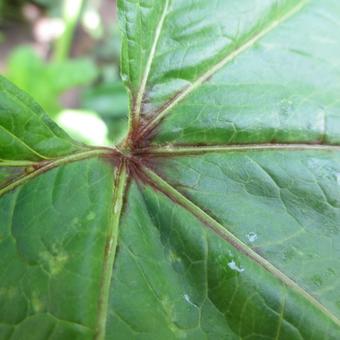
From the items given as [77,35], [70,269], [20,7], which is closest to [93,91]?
[77,35]

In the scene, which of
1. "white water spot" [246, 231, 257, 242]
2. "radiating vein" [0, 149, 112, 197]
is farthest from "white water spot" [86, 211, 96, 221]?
"white water spot" [246, 231, 257, 242]

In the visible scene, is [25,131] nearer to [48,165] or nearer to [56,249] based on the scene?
[48,165]

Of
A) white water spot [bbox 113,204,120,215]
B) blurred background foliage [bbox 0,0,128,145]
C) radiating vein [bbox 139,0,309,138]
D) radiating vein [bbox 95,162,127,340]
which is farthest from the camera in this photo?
blurred background foliage [bbox 0,0,128,145]

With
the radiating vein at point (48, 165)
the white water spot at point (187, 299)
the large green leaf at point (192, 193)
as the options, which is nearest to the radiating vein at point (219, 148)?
the large green leaf at point (192, 193)

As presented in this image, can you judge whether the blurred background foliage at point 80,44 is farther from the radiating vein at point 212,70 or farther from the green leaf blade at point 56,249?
the green leaf blade at point 56,249

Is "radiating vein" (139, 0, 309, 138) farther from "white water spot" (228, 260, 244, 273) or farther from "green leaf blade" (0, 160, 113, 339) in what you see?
"white water spot" (228, 260, 244, 273)

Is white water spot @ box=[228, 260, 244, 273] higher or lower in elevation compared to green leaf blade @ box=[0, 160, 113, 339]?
higher

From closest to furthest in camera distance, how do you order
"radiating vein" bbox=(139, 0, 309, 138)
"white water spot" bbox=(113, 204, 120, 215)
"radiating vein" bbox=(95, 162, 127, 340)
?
1. "radiating vein" bbox=(95, 162, 127, 340)
2. "white water spot" bbox=(113, 204, 120, 215)
3. "radiating vein" bbox=(139, 0, 309, 138)
